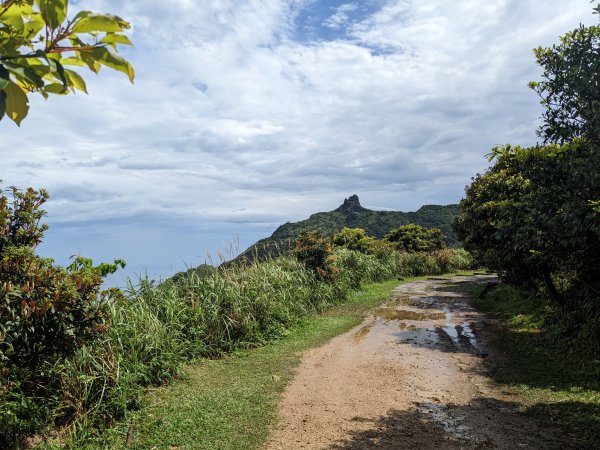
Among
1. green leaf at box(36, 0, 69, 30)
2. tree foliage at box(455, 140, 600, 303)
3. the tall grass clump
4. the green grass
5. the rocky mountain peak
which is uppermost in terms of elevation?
the rocky mountain peak

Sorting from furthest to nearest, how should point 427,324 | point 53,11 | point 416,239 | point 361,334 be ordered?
point 416,239 < point 427,324 < point 361,334 < point 53,11

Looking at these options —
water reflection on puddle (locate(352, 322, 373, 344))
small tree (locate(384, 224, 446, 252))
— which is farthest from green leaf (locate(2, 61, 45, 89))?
small tree (locate(384, 224, 446, 252))

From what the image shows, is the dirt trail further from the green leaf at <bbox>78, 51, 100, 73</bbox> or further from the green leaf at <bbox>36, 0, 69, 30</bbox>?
the green leaf at <bbox>36, 0, 69, 30</bbox>

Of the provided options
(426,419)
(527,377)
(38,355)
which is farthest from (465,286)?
(38,355)

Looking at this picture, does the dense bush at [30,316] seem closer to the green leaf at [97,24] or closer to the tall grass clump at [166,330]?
the tall grass clump at [166,330]

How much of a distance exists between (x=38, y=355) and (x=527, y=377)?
→ 760cm

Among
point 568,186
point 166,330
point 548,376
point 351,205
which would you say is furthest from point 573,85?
point 351,205

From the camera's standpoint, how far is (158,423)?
17.7 ft

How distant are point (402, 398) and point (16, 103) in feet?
21.8

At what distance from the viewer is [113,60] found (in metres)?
1.20

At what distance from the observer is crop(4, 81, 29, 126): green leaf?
4.01 ft

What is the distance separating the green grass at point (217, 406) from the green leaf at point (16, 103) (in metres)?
4.70

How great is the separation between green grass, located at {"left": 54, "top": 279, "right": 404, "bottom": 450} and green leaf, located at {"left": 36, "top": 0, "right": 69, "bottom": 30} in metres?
4.97

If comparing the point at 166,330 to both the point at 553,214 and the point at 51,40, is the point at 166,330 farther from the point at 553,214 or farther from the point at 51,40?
the point at 51,40
